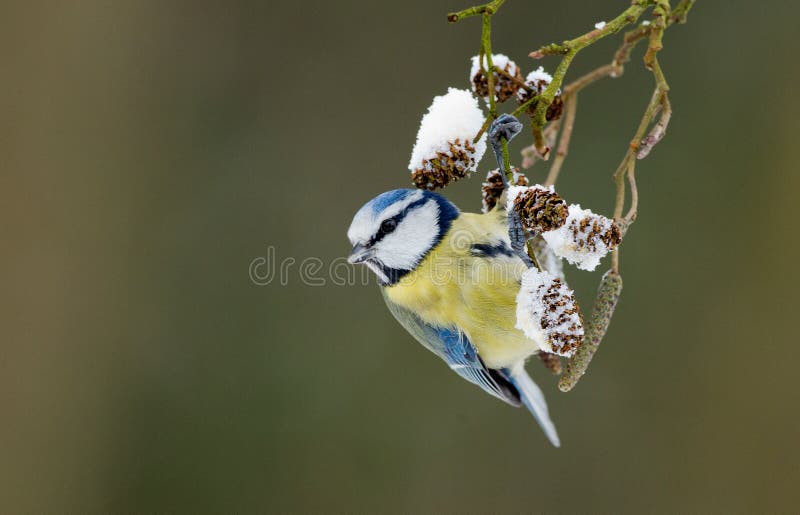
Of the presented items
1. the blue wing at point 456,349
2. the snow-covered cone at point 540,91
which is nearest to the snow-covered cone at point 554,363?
the blue wing at point 456,349

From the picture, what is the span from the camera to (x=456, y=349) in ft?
4.41

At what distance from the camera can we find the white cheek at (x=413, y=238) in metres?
1.25

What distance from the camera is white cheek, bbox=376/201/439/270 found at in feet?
4.09

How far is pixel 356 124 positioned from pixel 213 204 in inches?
23.5

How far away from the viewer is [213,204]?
2457mm

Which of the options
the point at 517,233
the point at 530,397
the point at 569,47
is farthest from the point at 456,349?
the point at 569,47

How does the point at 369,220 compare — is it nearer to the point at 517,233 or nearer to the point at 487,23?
the point at 517,233

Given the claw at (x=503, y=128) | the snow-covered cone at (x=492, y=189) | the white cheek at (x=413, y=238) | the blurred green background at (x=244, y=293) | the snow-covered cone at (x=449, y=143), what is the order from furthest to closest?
1. the blurred green background at (x=244, y=293)
2. the white cheek at (x=413, y=238)
3. the snow-covered cone at (x=492, y=189)
4. the snow-covered cone at (x=449, y=143)
5. the claw at (x=503, y=128)

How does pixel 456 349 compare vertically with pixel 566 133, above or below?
below

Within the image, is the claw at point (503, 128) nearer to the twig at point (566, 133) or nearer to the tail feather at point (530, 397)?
the twig at point (566, 133)

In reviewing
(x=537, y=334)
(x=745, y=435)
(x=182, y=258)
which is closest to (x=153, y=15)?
(x=182, y=258)

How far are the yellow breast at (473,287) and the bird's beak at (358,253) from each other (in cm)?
12

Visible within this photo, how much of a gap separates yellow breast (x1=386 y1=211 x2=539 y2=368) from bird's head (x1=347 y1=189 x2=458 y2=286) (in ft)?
0.07

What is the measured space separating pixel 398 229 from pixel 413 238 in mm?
39
